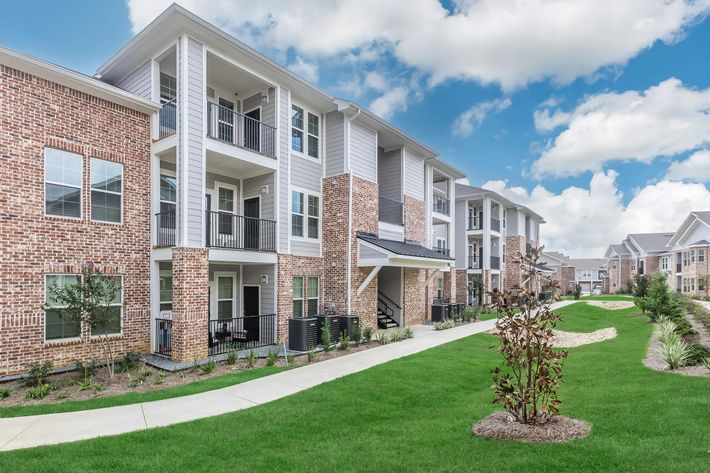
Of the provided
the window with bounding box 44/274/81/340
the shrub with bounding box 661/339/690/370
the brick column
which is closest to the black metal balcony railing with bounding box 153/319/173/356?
the brick column

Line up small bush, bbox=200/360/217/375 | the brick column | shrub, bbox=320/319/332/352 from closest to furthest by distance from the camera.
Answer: small bush, bbox=200/360/217/375, the brick column, shrub, bbox=320/319/332/352

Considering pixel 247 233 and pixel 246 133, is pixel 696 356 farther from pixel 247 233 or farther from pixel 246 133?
pixel 246 133

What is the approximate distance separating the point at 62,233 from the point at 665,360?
50.3ft

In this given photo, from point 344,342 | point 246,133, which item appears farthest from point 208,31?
point 344,342

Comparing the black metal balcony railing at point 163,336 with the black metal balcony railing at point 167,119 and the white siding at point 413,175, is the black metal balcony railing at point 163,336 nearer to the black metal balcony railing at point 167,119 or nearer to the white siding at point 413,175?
the black metal balcony railing at point 167,119

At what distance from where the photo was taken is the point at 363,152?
1705cm

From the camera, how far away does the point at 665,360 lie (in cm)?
965

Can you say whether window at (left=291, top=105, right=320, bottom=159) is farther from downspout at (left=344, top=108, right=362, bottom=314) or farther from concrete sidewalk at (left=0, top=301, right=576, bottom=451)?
concrete sidewalk at (left=0, top=301, right=576, bottom=451)

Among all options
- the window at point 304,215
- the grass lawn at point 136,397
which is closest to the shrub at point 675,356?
the grass lawn at point 136,397

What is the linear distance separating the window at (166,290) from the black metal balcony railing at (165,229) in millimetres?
1131

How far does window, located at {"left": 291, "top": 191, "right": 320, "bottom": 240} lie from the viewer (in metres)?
15.3

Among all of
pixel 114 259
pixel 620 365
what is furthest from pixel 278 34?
pixel 620 365

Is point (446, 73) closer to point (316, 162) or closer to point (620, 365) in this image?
point (316, 162)

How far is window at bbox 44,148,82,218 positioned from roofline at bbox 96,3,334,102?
3863 mm
